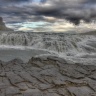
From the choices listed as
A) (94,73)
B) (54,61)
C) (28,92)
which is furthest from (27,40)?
(28,92)

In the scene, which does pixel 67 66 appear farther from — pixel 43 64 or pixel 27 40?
pixel 27 40

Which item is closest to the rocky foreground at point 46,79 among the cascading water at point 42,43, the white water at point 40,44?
the white water at point 40,44

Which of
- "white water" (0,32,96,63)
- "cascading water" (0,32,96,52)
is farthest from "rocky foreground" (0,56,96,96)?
"cascading water" (0,32,96,52)

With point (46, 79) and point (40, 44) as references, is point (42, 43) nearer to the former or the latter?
point (40, 44)

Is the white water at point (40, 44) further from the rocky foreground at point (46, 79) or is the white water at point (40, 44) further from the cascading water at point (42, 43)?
the rocky foreground at point (46, 79)

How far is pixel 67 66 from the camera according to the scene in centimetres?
988

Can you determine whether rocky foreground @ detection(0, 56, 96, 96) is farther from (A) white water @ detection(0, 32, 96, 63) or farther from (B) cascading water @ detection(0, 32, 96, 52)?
(B) cascading water @ detection(0, 32, 96, 52)

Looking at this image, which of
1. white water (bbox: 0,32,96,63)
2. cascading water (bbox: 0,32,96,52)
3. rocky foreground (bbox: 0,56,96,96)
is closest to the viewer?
rocky foreground (bbox: 0,56,96,96)

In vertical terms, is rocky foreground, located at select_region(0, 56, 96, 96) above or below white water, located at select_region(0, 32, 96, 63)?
above

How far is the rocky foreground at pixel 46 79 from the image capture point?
23.7 ft

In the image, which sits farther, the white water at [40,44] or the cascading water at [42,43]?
the cascading water at [42,43]

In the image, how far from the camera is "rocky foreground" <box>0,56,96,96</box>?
7.23 m

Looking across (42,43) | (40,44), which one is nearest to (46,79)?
(40,44)

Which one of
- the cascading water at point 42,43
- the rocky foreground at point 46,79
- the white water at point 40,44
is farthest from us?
the cascading water at point 42,43
